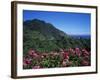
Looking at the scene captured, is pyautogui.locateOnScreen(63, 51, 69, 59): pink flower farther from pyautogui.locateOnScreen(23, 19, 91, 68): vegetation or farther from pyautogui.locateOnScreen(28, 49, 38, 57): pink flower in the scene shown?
pyautogui.locateOnScreen(28, 49, 38, 57): pink flower

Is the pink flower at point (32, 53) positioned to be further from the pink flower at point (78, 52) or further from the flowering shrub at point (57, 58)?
the pink flower at point (78, 52)

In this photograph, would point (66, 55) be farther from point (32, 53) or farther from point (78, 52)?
point (32, 53)

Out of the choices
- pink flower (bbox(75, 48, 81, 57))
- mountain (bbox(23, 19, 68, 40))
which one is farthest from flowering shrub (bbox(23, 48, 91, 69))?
mountain (bbox(23, 19, 68, 40))

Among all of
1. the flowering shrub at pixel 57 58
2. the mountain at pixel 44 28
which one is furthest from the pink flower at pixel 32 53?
the mountain at pixel 44 28

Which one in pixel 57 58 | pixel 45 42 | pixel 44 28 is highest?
pixel 44 28

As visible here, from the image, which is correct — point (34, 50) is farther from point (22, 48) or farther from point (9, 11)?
point (9, 11)

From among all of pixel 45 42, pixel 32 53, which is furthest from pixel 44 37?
pixel 32 53
